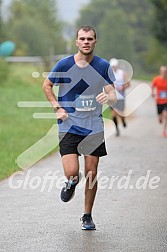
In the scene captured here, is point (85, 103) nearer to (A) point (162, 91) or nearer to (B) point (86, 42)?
(B) point (86, 42)

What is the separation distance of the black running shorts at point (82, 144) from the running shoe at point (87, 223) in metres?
0.65

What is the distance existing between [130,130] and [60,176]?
31.5ft

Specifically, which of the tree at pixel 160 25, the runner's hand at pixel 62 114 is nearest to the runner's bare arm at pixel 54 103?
the runner's hand at pixel 62 114

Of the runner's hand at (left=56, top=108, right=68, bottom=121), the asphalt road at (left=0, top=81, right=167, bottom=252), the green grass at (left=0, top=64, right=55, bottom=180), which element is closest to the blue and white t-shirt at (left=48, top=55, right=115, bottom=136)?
the runner's hand at (left=56, top=108, right=68, bottom=121)

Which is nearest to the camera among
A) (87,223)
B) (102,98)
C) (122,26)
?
(102,98)

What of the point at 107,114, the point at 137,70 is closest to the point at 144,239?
the point at 107,114

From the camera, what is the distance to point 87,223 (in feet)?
27.1

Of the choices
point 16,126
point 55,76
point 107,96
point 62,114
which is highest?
point 55,76

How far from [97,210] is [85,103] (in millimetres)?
1697

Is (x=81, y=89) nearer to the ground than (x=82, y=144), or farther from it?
farther from it

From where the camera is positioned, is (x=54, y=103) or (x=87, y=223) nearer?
(x=54, y=103)

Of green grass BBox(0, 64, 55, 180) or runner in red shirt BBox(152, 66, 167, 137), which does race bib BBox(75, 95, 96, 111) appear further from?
runner in red shirt BBox(152, 66, 167, 137)

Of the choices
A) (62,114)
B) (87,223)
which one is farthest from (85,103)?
(87,223)

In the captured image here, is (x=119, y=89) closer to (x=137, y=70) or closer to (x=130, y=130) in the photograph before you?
(x=130, y=130)
